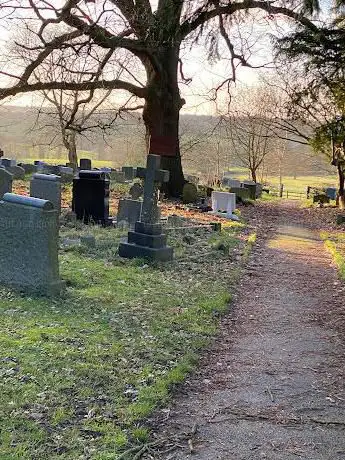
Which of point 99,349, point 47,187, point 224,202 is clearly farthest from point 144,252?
point 224,202

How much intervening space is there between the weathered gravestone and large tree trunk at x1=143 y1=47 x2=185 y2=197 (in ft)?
30.9

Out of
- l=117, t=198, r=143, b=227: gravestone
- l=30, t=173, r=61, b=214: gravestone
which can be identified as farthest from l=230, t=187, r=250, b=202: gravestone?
l=30, t=173, r=61, b=214: gravestone

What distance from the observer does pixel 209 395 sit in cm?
473

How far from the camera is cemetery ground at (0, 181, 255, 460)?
3.84 metres

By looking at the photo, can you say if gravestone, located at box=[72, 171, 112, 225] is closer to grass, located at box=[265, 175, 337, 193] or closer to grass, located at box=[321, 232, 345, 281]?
grass, located at box=[321, 232, 345, 281]

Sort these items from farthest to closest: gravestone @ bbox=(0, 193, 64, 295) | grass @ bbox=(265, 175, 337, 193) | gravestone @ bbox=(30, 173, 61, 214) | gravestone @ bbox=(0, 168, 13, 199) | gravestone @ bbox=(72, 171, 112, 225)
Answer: grass @ bbox=(265, 175, 337, 193), gravestone @ bbox=(72, 171, 112, 225), gravestone @ bbox=(30, 173, 61, 214), gravestone @ bbox=(0, 168, 13, 199), gravestone @ bbox=(0, 193, 64, 295)

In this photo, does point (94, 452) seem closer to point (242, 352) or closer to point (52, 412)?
point (52, 412)

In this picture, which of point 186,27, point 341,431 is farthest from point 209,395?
point 186,27

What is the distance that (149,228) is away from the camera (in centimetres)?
959

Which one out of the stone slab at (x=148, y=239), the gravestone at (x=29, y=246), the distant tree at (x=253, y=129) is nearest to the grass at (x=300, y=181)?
the distant tree at (x=253, y=129)

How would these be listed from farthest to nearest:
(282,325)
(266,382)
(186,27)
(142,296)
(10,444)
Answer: (186,27) → (142,296) → (282,325) → (266,382) → (10,444)

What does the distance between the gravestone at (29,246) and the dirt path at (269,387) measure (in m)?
2.25

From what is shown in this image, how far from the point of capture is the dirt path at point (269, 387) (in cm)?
389

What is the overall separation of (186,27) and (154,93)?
3266 mm
